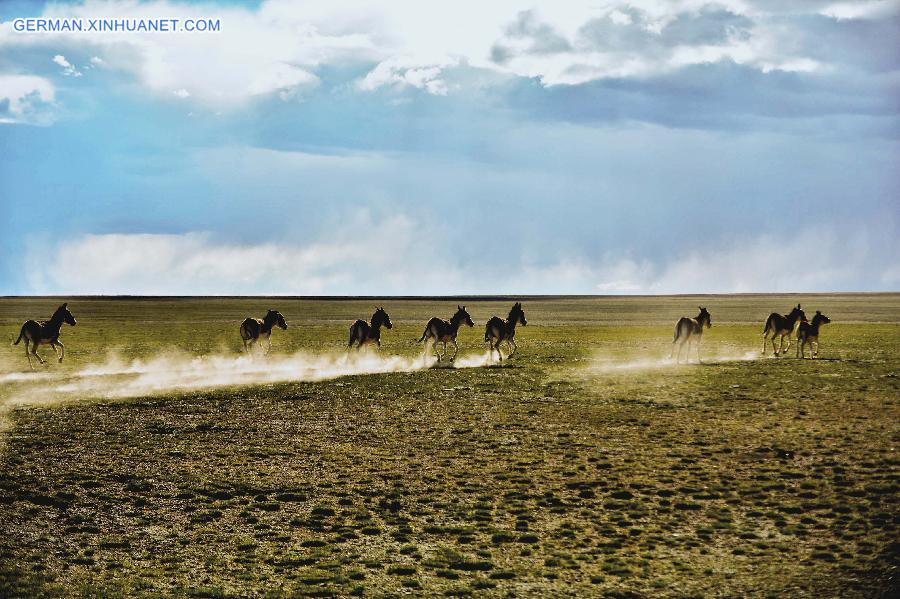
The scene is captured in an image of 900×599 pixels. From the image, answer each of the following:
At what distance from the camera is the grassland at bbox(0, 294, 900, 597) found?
9.88m

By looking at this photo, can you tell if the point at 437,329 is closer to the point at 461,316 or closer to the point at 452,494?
the point at 461,316

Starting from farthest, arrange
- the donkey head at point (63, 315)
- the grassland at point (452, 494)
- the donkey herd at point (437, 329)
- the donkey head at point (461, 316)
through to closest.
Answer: the donkey head at point (461, 316) < the donkey head at point (63, 315) < the donkey herd at point (437, 329) < the grassland at point (452, 494)

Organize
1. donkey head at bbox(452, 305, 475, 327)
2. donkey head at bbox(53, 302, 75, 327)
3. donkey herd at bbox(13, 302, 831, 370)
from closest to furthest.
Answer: donkey herd at bbox(13, 302, 831, 370)
donkey head at bbox(53, 302, 75, 327)
donkey head at bbox(452, 305, 475, 327)

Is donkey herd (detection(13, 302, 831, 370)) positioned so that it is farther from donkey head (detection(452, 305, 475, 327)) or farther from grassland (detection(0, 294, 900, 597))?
grassland (detection(0, 294, 900, 597))

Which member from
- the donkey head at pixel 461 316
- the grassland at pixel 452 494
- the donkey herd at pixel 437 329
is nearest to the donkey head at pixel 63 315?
the donkey herd at pixel 437 329

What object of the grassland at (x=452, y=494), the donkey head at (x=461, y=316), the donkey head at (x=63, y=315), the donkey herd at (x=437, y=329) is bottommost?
the grassland at (x=452, y=494)

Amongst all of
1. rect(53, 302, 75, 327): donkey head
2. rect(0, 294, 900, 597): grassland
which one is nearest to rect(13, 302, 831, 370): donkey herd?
rect(53, 302, 75, 327): donkey head

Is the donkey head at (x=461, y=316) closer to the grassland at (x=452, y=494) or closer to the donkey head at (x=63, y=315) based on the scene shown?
the grassland at (x=452, y=494)

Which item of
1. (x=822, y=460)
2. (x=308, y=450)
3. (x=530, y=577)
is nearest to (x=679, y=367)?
(x=822, y=460)

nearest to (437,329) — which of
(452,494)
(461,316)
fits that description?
(461,316)

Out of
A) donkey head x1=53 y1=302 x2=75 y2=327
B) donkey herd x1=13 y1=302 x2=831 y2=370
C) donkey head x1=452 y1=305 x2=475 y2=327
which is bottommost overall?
donkey herd x1=13 y1=302 x2=831 y2=370

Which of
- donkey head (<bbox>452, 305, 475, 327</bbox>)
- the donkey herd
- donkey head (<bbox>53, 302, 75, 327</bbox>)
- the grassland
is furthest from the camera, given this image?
donkey head (<bbox>452, 305, 475, 327</bbox>)

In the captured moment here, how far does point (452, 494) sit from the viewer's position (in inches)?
535

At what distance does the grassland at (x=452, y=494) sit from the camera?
988cm
